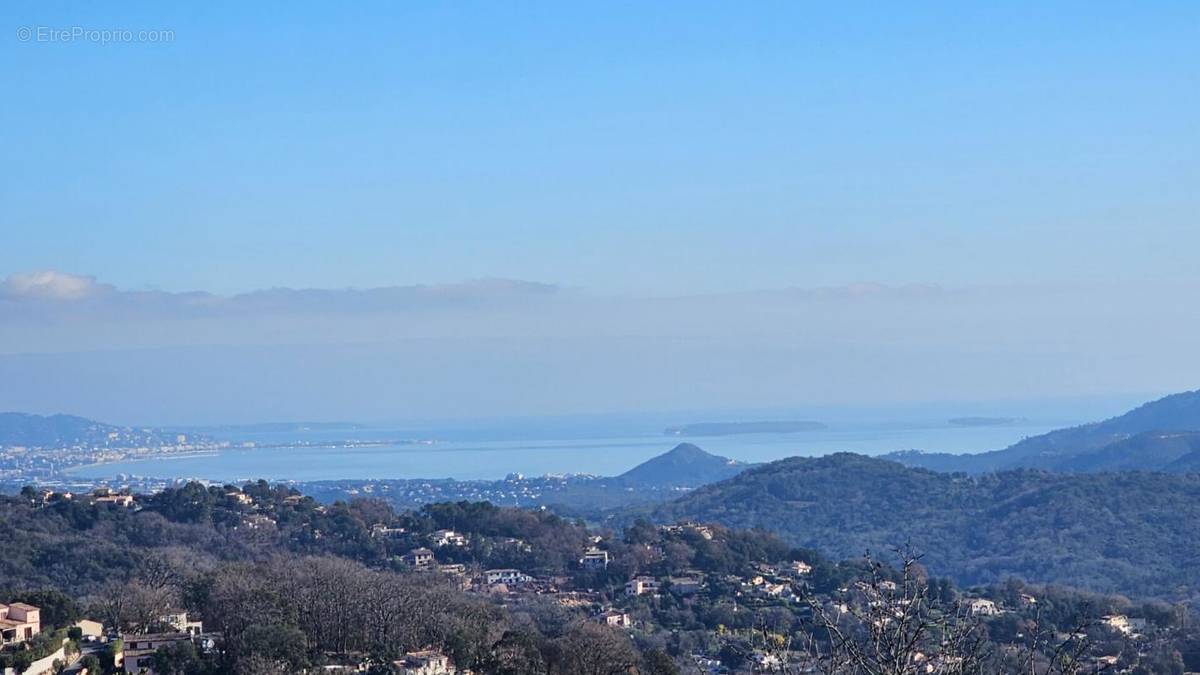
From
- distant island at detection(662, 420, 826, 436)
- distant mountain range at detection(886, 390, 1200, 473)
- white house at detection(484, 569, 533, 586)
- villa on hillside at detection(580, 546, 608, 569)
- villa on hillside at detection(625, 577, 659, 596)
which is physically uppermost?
distant island at detection(662, 420, 826, 436)

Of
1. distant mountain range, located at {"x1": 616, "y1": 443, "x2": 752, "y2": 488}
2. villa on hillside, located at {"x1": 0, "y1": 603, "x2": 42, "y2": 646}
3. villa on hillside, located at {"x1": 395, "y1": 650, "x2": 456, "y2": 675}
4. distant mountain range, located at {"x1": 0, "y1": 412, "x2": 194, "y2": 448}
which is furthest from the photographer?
distant mountain range, located at {"x1": 0, "y1": 412, "x2": 194, "y2": 448}

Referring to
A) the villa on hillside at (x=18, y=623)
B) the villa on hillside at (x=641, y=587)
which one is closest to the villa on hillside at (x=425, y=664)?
the villa on hillside at (x=18, y=623)

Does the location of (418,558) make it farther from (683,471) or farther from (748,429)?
(748,429)

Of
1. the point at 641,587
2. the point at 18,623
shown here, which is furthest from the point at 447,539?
the point at 18,623

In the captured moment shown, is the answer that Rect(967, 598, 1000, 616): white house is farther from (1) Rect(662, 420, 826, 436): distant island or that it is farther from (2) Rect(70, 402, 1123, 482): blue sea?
(1) Rect(662, 420, 826, 436): distant island

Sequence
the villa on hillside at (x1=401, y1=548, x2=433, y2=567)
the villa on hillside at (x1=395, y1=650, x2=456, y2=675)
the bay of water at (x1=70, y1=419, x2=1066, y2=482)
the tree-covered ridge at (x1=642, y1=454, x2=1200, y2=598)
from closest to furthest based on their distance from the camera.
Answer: the villa on hillside at (x1=395, y1=650, x2=456, y2=675) < the villa on hillside at (x1=401, y1=548, x2=433, y2=567) < the tree-covered ridge at (x1=642, y1=454, x2=1200, y2=598) < the bay of water at (x1=70, y1=419, x2=1066, y2=482)

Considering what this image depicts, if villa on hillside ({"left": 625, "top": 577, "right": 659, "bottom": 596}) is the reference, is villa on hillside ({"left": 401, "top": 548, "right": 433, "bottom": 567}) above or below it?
above

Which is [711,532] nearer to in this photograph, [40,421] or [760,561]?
[760,561]

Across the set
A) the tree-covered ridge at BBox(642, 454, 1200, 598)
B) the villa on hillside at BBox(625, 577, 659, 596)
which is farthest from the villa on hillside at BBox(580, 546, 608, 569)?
the tree-covered ridge at BBox(642, 454, 1200, 598)
